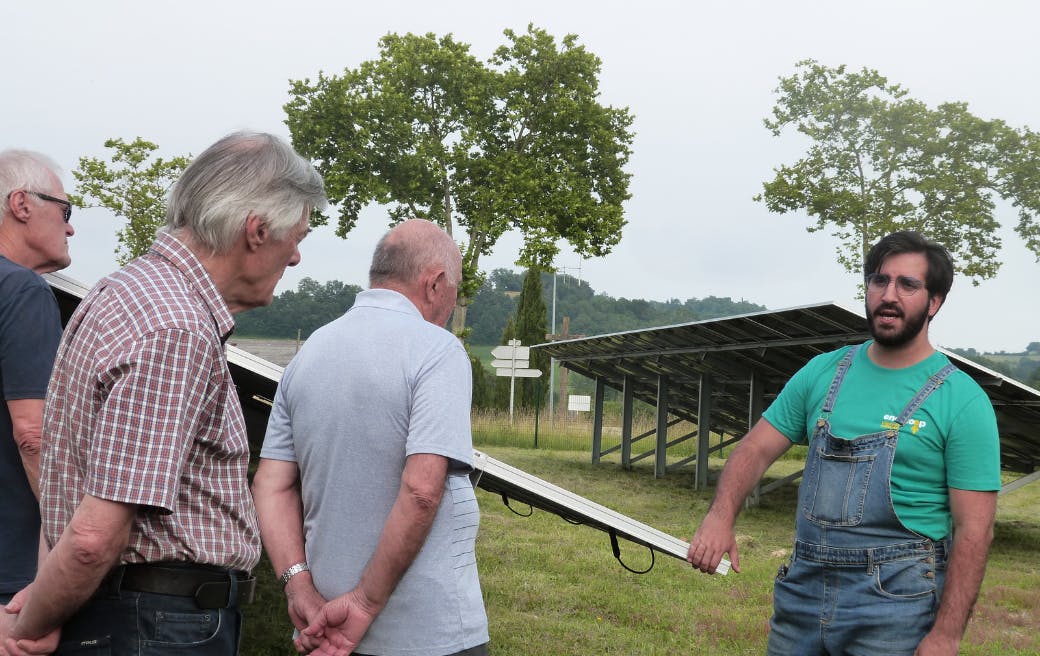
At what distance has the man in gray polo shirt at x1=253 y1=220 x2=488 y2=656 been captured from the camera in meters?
2.51

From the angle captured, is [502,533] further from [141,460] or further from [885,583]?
[141,460]

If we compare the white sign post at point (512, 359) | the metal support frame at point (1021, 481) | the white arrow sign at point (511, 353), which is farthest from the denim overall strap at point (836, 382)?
the white arrow sign at point (511, 353)

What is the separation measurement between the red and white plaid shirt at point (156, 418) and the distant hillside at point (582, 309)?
235 ft

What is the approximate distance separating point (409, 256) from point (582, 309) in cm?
8221

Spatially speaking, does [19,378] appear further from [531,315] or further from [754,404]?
[531,315]

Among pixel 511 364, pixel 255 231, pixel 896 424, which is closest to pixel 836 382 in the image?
pixel 896 424

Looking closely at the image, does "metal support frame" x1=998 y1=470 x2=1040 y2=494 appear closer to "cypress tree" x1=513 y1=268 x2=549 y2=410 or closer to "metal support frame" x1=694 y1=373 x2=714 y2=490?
"metal support frame" x1=694 y1=373 x2=714 y2=490

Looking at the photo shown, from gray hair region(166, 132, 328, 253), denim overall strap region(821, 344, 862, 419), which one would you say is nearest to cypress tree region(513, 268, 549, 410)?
denim overall strap region(821, 344, 862, 419)

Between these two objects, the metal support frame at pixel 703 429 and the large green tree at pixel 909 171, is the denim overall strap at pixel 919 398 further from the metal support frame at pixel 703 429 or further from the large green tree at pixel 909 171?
the large green tree at pixel 909 171

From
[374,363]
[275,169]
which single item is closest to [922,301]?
[374,363]

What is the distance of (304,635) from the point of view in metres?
2.69

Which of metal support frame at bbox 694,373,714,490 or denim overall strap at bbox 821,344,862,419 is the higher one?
denim overall strap at bbox 821,344,862,419

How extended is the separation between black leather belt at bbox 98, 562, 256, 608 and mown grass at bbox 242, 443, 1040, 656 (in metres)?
4.27

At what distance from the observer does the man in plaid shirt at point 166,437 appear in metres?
1.81
